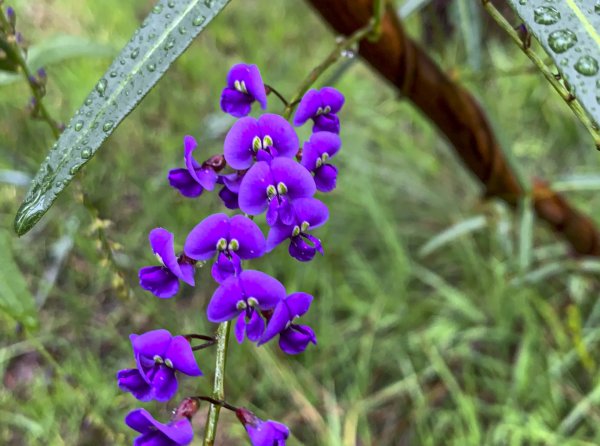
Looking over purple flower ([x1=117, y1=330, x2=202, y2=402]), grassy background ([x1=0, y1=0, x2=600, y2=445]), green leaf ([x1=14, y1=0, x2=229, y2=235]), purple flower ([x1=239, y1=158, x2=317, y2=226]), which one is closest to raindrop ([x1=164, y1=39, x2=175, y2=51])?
green leaf ([x1=14, y1=0, x2=229, y2=235])

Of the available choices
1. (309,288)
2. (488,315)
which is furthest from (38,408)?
(488,315)

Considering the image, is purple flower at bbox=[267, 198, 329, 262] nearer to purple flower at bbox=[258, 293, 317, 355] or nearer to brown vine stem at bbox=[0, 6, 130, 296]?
purple flower at bbox=[258, 293, 317, 355]

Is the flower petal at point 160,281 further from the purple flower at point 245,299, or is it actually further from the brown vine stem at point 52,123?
the brown vine stem at point 52,123

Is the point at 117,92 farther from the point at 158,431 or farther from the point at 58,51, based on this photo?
the point at 58,51

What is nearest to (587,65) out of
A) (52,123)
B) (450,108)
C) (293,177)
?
(293,177)

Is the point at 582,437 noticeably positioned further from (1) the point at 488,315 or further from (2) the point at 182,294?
(2) the point at 182,294
